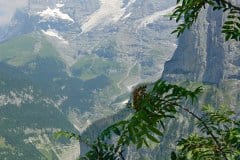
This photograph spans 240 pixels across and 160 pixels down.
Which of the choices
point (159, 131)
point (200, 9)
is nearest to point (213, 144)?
point (200, 9)

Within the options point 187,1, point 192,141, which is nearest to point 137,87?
point 187,1

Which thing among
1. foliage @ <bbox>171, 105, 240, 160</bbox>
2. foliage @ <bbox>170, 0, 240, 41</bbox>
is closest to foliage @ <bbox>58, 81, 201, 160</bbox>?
foliage @ <bbox>171, 105, 240, 160</bbox>

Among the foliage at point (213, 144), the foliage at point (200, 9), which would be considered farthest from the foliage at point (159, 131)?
the foliage at point (200, 9)

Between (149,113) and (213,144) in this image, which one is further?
(213,144)

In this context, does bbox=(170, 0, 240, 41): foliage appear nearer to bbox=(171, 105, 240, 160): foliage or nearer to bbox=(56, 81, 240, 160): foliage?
bbox=(56, 81, 240, 160): foliage

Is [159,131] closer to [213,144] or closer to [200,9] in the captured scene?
[213,144]

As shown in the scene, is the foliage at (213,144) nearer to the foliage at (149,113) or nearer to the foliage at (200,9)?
the foliage at (149,113)

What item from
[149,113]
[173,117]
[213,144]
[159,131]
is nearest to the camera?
[159,131]

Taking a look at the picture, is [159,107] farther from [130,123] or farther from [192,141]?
[192,141]
